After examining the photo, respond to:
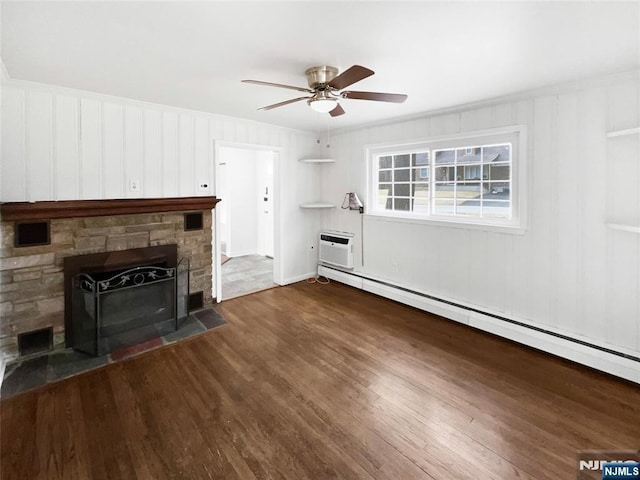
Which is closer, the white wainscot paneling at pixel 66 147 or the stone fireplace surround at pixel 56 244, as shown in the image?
the stone fireplace surround at pixel 56 244

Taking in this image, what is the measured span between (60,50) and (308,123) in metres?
2.80

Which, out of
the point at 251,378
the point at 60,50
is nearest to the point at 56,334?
the point at 251,378

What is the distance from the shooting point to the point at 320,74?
2271mm

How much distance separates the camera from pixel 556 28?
1.77 meters

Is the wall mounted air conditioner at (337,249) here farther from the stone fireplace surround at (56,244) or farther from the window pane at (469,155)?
the stone fireplace surround at (56,244)

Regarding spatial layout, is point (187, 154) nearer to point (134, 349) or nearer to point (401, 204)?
point (134, 349)

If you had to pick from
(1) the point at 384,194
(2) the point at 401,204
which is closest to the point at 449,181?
(2) the point at 401,204

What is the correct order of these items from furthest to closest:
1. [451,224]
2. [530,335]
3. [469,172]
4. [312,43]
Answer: [451,224] < [469,172] < [530,335] < [312,43]

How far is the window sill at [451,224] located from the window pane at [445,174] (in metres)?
0.50

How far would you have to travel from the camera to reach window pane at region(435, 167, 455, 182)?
3.70 m

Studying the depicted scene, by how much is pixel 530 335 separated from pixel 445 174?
1959mm

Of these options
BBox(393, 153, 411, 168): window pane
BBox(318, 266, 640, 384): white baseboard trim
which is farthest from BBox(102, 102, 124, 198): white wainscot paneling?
BBox(318, 266, 640, 384): white baseboard trim

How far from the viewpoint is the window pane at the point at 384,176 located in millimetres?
4428

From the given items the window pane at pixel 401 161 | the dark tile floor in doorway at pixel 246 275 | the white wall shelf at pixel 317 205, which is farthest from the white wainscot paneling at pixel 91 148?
→ the window pane at pixel 401 161
